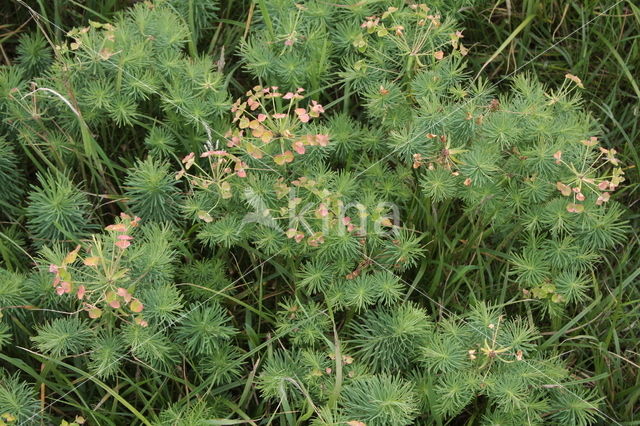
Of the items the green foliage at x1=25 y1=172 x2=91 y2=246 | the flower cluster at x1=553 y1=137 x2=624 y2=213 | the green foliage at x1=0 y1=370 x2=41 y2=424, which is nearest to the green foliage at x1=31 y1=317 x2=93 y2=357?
the green foliage at x1=0 y1=370 x2=41 y2=424

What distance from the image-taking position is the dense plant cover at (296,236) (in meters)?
1.95

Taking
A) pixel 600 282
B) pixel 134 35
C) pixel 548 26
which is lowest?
pixel 600 282

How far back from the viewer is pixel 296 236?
195 cm

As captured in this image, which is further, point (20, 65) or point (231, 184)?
point (20, 65)

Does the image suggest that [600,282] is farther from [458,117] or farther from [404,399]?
[404,399]

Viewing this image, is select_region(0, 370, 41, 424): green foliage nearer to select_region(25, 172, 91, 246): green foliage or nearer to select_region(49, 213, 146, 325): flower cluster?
select_region(49, 213, 146, 325): flower cluster

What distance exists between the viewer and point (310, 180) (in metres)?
1.97

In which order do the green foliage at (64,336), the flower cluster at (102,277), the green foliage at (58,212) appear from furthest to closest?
the green foliage at (58,212) < the green foliage at (64,336) < the flower cluster at (102,277)

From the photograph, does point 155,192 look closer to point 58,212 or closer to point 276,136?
point 58,212

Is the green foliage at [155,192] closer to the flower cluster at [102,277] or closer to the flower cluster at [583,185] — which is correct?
the flower cluster at [102,277]

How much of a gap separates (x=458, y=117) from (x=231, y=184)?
64cm

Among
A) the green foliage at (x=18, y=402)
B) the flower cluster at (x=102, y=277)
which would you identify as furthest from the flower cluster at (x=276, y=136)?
the green foliage at (x=18, y=402)

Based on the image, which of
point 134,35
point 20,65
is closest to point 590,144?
point 134,35

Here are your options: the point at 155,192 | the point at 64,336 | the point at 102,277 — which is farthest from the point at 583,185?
the point at 64,336
